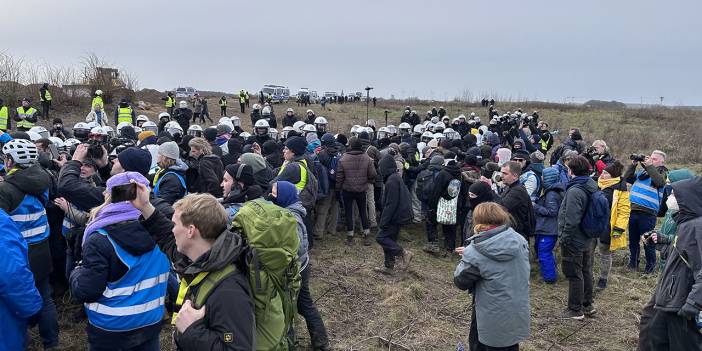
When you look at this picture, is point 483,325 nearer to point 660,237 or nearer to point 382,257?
point 660,237

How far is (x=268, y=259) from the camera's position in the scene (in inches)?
87.7

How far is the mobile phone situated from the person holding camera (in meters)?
6.88

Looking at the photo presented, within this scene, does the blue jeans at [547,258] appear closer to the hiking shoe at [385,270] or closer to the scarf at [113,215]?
the hiking shoe at [385,270]

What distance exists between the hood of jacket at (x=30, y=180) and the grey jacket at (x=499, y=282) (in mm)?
3694

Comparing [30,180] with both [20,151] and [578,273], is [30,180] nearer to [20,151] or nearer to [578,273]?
[20,151]

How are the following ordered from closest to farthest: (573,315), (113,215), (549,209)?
1. (113,215)
2. (573,315)
3. (549,209)

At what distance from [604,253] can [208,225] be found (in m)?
6.43

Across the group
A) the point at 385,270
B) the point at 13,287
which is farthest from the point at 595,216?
the point at 13,287

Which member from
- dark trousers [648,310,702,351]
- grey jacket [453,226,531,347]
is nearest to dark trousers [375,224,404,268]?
grey jacket [453,226,531,347]

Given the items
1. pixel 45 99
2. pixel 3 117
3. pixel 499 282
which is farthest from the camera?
pixel 45 99

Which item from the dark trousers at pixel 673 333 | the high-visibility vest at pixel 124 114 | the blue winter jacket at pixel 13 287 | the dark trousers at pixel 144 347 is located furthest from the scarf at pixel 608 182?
the high-visibility vest at pixel 124 114

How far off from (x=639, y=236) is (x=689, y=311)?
16.1ft

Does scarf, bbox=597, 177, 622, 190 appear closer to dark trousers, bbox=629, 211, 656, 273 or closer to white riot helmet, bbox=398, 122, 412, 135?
dark trousers, bbox=629, 211, 656, 273

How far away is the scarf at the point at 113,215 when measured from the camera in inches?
105
